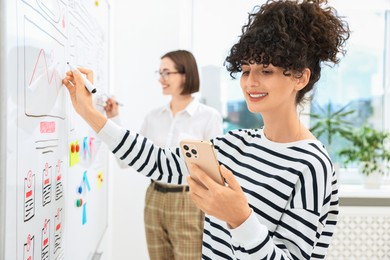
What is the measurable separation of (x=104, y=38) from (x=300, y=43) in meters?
1.13

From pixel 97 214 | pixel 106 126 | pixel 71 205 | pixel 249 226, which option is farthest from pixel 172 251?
pixel 249 226

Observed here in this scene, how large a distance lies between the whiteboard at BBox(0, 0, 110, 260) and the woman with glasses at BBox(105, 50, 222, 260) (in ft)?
1.99

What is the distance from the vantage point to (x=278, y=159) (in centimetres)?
100

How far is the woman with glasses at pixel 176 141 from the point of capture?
7.04ft

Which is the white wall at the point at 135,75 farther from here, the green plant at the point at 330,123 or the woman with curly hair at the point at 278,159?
the woman with curly hair at the point at 278,159

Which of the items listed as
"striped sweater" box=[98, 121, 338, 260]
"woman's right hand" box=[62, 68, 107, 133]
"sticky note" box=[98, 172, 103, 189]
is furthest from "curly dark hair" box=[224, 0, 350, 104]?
"sticky note" box=[98, 172, 103, 189]

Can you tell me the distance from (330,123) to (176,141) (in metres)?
1.02

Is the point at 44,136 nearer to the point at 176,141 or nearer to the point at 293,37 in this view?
the point at 293,37

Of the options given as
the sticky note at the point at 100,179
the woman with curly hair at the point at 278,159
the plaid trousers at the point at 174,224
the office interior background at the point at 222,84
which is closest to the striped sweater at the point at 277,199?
the woman with curly hair at the point at 278,159

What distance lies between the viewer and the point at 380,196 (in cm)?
261

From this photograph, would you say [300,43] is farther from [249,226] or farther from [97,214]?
[97,214]

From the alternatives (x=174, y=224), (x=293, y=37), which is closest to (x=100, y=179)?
(x=174, y=224)

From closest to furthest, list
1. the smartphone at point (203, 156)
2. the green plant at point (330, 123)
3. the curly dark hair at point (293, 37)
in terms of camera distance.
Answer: the smartphone at point (203, 156)
the curly dark hair at point (293, 37)
the green plant at point (330, 123)

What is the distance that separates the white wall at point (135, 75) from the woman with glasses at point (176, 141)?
474mm
